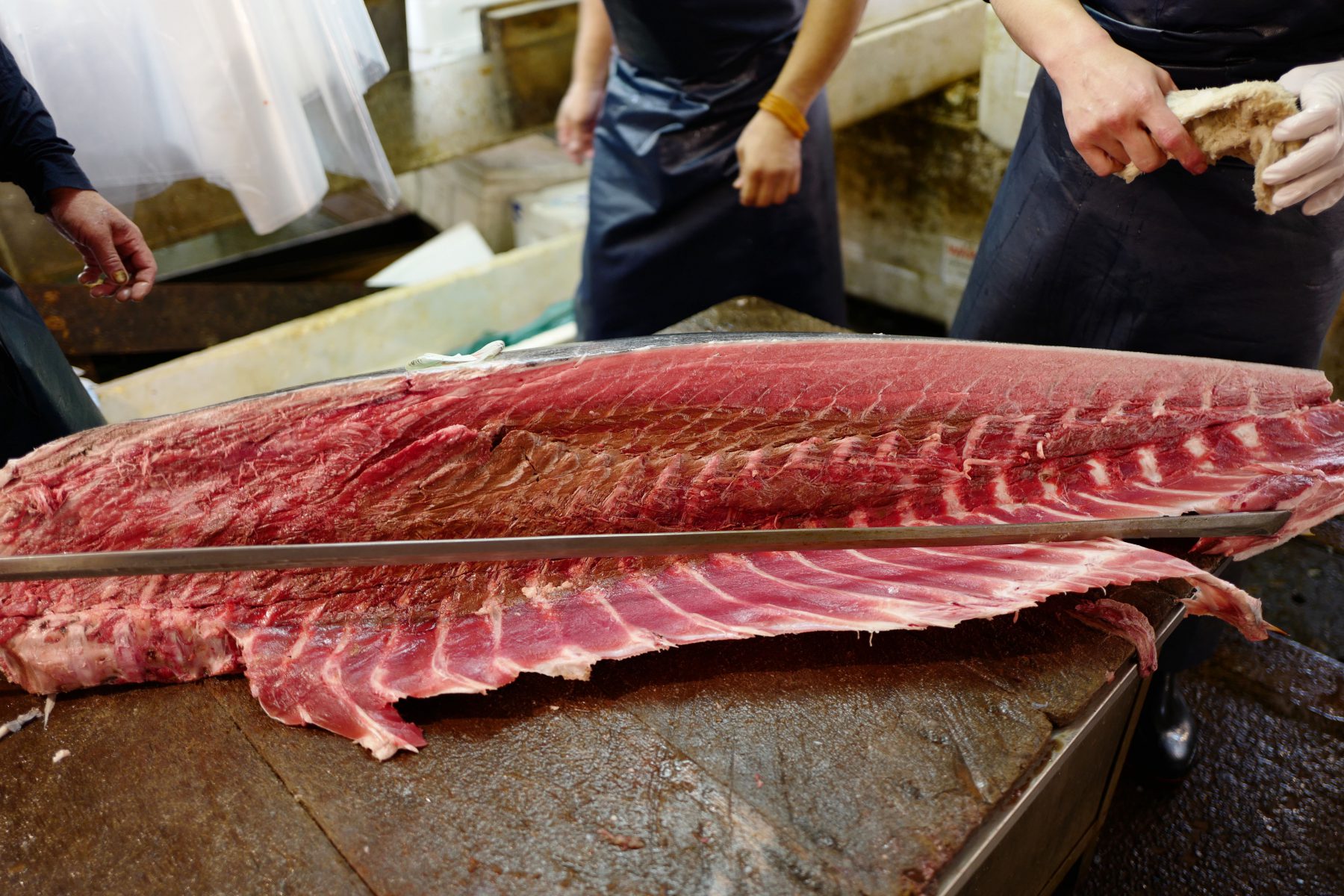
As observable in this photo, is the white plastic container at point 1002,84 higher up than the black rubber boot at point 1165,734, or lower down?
higher up

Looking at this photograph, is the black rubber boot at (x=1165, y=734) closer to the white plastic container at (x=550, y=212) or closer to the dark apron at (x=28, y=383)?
the dark apron at (x=28, y=383)

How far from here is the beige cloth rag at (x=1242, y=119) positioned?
1742 mm

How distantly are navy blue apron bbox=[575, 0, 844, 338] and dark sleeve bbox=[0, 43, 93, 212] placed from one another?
6.30 ft

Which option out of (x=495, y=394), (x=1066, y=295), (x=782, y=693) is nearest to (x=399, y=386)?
(x=495, y=394)

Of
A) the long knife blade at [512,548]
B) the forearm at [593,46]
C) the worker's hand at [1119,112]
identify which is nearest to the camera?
the long knife blade at [512,548]

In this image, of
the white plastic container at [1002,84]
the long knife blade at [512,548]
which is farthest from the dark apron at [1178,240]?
the white plastic container at [1002,84]

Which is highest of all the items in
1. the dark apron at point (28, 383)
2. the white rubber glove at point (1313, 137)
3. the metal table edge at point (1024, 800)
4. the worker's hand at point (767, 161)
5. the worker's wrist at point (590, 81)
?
the worker's wrist at point (590, 81)

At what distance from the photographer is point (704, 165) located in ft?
11.2

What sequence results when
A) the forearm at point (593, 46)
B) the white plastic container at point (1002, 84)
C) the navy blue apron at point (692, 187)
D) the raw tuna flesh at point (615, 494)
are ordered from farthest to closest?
the white plastic container at point (1002, 84) → the forearm at point (593, 46) → the navy blue apron at point (692, 187) → the raw tuna flesh at point (615, 494)

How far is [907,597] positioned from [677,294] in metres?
2.20

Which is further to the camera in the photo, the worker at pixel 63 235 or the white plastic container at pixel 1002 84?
the white plastic container at pixel 1002 84

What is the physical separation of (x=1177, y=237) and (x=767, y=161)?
1329 mm

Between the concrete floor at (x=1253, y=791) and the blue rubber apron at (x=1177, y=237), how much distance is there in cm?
116

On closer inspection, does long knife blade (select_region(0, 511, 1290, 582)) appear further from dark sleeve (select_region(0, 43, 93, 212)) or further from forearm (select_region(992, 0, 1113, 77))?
forearm (select_region(992, 0, 1113, 77))
